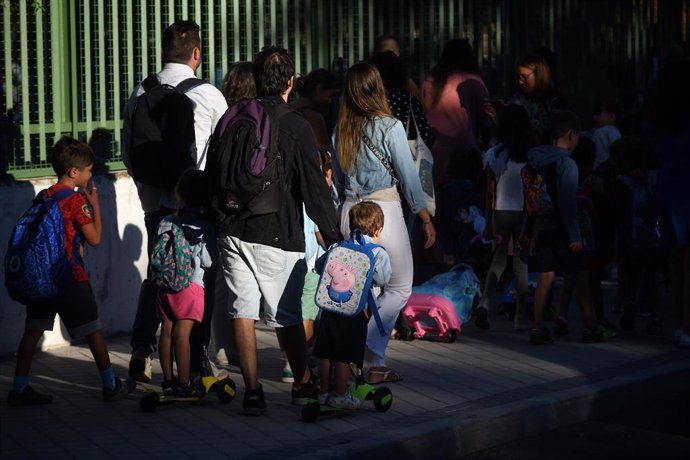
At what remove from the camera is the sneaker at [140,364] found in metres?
8.88

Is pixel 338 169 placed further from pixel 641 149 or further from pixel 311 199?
pixel 641 149

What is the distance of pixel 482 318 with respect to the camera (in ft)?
36.1

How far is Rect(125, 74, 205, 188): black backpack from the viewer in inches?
346

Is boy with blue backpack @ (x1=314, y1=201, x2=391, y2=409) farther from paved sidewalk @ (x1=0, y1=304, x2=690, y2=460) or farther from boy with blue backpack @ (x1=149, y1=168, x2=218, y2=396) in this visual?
boy with blue backpack @ (x1=149, y1=168, x2=218, y2=396)

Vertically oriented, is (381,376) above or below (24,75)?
below

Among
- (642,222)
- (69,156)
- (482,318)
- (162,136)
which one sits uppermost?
(162,136)

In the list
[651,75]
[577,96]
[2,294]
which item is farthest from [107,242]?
[651,75]

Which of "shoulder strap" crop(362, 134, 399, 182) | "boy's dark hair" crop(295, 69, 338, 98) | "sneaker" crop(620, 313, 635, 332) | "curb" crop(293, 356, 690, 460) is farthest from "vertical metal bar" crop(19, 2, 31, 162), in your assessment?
"sneaker" crop(620, 313, 635, 332)

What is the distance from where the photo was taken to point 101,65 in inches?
421

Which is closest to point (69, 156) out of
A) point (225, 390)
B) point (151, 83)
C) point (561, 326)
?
point (151, 83)

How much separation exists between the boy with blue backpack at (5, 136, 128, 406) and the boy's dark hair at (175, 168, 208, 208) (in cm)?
51

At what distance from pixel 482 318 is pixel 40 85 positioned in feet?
11.6

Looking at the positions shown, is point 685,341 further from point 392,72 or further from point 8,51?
point 8,51

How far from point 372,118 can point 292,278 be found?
4.41 ft
